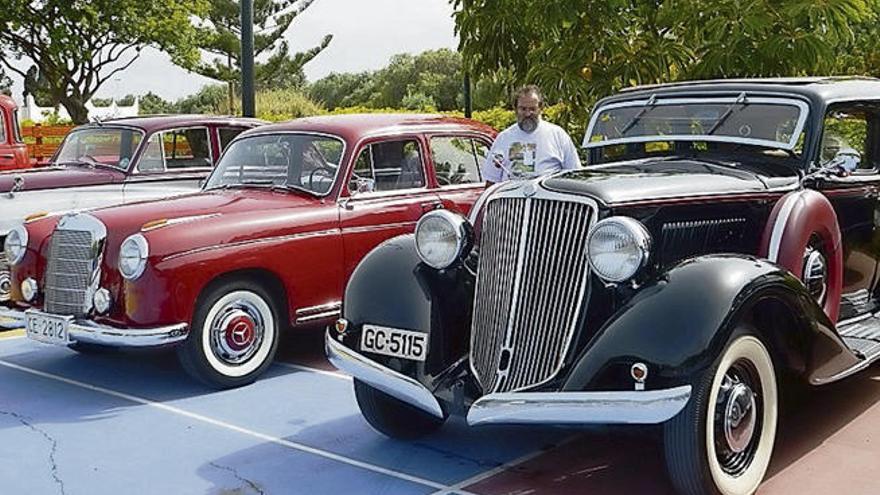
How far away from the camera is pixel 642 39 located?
9625 millimetres

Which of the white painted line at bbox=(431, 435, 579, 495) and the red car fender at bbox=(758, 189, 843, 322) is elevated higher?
the red car fender at bbox=(758, 189, 843, 322)

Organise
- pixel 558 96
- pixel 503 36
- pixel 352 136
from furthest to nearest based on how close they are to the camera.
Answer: pixel 503 36
pixel 558 96
pixel 352 136

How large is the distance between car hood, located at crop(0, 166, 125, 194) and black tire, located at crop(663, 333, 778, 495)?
6510 mm

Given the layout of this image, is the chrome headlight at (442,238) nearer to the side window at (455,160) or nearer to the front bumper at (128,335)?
the front bumper at (128,335)

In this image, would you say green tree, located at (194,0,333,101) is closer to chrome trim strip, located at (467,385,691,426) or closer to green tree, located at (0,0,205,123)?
green tree, located at (0,0,205,123)

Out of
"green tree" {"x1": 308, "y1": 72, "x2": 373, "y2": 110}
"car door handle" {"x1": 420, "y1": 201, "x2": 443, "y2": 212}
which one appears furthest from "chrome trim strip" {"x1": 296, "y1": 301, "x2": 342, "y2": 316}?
"green tree" {"x1": 308, "y1": 72, "x2": 373, "y2": 110}

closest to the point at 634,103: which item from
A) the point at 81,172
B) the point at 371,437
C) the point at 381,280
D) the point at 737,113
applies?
the point at 737,113

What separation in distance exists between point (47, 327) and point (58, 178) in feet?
10.6

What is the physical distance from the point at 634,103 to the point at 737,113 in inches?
28.8

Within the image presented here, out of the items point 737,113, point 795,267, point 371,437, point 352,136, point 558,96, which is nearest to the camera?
A: point 795,267

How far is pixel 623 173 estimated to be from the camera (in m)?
4.82

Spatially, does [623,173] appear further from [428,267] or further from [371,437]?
[371,437]

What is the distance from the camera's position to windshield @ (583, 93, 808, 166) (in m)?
5.37

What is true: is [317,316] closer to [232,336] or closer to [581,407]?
[232,336]
